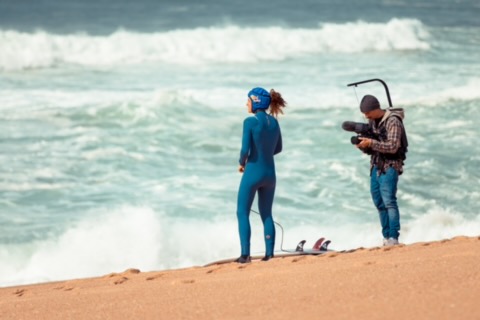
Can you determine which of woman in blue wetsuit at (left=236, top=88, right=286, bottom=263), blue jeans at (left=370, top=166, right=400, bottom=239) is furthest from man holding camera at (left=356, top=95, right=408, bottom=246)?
woman in blue wetsuit at (left=236, top=88, right=286, bottom=263)

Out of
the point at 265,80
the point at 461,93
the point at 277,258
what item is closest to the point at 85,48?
the point at 265,80

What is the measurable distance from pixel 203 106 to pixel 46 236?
9148mm

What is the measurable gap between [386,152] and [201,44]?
2528 cm

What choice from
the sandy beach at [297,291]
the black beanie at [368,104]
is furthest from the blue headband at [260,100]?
the sandy beach at [297,291]

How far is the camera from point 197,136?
2027cm

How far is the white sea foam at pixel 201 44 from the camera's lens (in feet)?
102

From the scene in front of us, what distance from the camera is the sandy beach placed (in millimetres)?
6781

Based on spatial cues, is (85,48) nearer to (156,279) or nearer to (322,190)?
(322,190)

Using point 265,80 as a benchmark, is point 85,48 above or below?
above

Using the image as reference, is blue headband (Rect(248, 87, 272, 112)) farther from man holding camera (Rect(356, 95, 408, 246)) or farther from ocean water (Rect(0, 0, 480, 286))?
ocean water (Rect(0, 0, 480, 286))

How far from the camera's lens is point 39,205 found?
627 inches

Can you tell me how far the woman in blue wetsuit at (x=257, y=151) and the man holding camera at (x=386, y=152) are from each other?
739mm

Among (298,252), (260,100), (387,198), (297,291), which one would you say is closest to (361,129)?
(387,198)

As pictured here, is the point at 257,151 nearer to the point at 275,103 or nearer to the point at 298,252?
the point at 275,103
